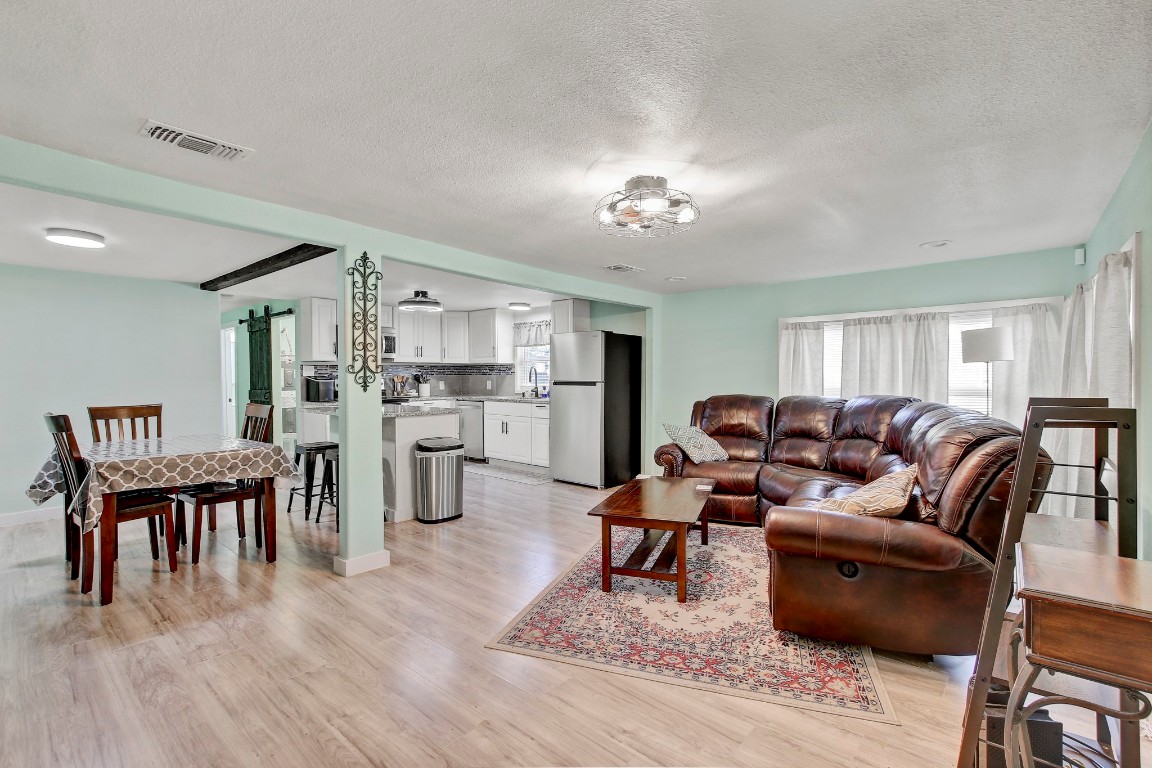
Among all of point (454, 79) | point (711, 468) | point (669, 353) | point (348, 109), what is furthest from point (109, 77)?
point (669, 353)

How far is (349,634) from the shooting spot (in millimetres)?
2535

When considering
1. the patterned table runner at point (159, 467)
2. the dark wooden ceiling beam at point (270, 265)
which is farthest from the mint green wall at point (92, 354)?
the patterned table runner at point (159, 467)

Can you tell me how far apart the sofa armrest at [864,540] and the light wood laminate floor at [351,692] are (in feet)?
1.65

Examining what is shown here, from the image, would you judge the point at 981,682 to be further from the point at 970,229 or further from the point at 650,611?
the point at 970,229

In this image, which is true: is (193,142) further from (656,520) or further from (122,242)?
(656,520)

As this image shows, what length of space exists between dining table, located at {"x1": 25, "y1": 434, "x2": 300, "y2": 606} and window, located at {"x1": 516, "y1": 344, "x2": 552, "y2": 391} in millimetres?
4650

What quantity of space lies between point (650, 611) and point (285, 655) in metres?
1.75

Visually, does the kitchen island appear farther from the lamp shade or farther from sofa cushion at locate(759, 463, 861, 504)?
the lamp shade

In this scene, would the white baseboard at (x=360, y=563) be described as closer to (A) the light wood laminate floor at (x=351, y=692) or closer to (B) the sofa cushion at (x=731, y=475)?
(A) the light wood laminate floor at (x=351, y=692)

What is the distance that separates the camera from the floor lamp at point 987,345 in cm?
376

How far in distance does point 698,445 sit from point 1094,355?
2.60 meters

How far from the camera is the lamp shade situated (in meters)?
3.75

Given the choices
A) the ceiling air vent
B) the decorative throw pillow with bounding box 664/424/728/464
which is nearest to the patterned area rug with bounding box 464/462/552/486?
the decorative throw pillow with bounding box 664/424/728/464

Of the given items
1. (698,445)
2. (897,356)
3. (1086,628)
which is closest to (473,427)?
(698,445)
